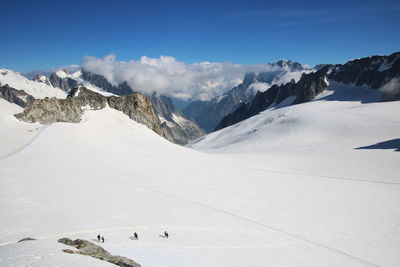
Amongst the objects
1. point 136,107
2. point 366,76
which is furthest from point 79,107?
point 366,76

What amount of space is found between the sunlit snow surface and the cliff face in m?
4.42

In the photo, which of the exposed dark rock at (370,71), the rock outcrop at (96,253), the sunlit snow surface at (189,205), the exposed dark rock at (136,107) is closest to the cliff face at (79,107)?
the exposed dark rock at (136,107)

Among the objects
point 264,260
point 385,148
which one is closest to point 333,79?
point 385,148

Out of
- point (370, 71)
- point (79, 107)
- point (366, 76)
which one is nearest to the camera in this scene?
point (79, 107)

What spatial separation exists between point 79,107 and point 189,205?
51.4 m

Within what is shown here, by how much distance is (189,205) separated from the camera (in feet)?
75.3

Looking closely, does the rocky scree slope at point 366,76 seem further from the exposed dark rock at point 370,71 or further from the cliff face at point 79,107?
the cliff face at point 79,107

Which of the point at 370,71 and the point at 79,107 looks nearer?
the point at 79,107

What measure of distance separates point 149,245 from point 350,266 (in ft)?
42.3

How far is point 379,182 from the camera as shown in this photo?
106ft

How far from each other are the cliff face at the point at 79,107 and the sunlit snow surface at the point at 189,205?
4.42 metres

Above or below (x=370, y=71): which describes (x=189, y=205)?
below

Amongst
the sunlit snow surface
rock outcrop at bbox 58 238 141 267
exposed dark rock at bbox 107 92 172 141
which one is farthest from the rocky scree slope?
rock outcrop at bbox 58 238 141 267

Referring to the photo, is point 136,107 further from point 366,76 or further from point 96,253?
point 366,76
